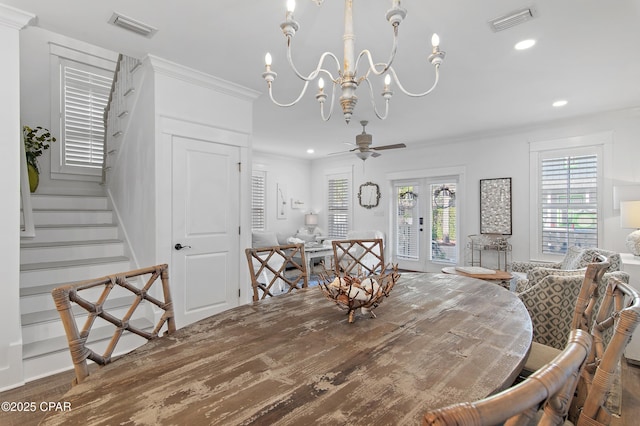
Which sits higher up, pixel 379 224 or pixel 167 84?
pixel 167 84

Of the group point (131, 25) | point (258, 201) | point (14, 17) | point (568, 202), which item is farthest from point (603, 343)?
point (258, 201)

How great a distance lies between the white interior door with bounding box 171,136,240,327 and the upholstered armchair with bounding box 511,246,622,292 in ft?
9.37

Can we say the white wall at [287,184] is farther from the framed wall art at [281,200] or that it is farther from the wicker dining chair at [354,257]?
the wicker dining chair at [354,257]

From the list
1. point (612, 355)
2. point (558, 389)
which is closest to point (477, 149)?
point (612, 355)

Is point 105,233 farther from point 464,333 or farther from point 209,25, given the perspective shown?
point 464,333

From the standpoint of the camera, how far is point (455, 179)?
6184 mm

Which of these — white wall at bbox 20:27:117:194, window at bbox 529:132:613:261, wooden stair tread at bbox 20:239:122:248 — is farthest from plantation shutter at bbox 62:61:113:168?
window at bbox 529:132:613:261

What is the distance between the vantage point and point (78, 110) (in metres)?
4.68

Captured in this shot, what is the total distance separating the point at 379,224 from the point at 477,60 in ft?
15.2

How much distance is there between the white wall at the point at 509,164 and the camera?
4.34 m

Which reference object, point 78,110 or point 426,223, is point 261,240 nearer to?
point 426,223

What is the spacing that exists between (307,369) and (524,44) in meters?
3.02

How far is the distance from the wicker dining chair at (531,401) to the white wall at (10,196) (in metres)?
3.05

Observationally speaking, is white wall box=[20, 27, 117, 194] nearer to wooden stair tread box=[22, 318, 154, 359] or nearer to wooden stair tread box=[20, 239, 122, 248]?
wooden stair tread box=[20, 239, 122, 248]
